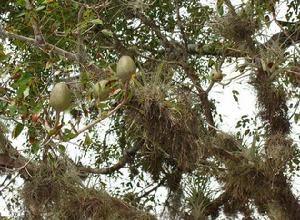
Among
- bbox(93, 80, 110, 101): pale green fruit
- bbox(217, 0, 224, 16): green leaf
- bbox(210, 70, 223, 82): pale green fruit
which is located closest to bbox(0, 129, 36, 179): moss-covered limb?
bbox(93, 80, 110, 101): pale green fruit

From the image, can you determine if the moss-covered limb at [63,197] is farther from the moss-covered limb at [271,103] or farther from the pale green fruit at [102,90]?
the moss-covered limb at [271,103]

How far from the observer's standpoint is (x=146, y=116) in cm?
236

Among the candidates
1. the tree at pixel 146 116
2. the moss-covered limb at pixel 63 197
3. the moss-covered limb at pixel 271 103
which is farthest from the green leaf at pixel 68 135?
the moss-covered limb at pixel 271 103

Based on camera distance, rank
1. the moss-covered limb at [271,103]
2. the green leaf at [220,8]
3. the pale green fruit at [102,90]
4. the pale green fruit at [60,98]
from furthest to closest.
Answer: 1. the green leaf at [220,8]
2. the moss-covered limb at [271,103]
3. the pale green fruit at [102,90]
4. the pale green fruit at [60,98]

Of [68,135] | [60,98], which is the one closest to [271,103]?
[68,135]

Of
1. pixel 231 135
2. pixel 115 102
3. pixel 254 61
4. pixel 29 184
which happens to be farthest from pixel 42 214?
pixel 254 61

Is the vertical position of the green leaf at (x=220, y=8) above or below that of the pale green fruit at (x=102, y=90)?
above

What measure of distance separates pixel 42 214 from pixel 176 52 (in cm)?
A: 167

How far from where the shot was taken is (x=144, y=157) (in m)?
4.02

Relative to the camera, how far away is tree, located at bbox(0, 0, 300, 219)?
7.80 feet

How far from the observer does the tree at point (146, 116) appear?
2377 mm

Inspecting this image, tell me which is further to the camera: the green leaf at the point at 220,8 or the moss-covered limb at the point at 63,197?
the green leaf at the point at 220,8

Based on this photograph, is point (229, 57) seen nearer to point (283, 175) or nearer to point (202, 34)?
point (202, 34)

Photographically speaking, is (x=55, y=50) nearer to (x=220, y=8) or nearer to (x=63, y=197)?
(x=63, y=197)
